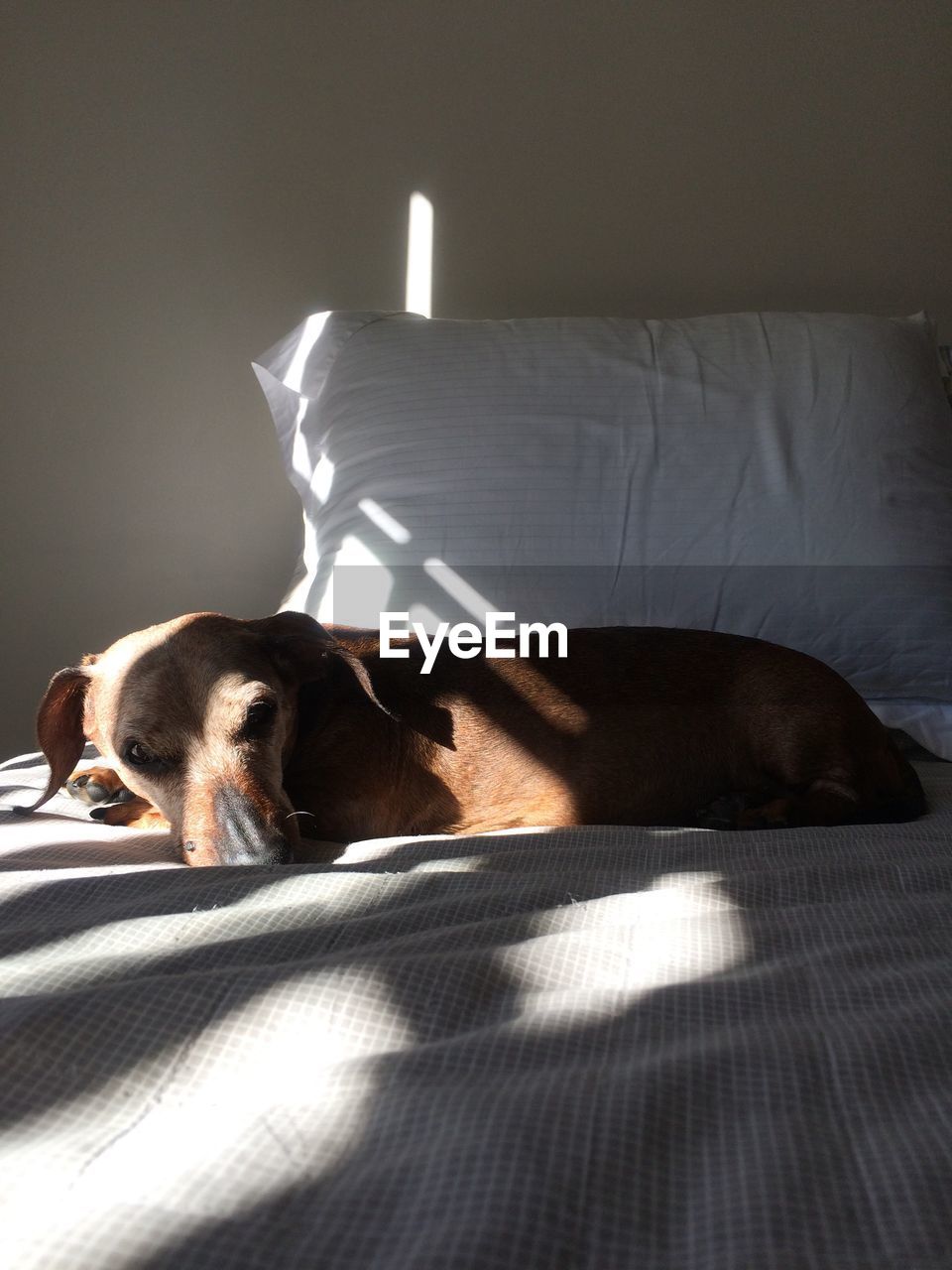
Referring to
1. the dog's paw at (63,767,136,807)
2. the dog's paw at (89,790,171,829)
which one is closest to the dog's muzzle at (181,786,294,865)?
the dog's paw at (89,790,171,829)

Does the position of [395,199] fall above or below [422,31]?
below

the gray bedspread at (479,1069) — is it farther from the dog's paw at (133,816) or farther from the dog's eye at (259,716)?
the dog's paw at (133,816)

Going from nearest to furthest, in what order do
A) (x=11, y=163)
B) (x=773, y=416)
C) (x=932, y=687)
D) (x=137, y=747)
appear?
(x=137, y=747)
(x=932, y=687)
(x=773, y=416)
(x=11, y=163)

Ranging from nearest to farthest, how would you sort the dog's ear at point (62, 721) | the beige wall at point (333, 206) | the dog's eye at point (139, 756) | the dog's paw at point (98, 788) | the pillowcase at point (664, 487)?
the dog's eye at point (139, 756)
the dog's ear at point (62, 721)
the dog's paw at point (98, 788)
the pillowcase at point (664, 487)
the beige wall at point (333, 206)

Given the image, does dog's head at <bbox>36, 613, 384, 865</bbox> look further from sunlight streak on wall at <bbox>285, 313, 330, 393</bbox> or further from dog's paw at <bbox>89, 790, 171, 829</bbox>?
sunlight streak on wall at <bbox>285, 313, 330, 393</bbox>

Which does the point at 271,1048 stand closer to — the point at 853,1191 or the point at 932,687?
the point at 853,1191

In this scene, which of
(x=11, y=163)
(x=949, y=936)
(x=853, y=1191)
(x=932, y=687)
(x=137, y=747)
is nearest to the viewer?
(x=853, y=1191)

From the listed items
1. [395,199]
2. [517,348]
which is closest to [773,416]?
[517,348]

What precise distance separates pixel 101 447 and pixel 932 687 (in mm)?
1956

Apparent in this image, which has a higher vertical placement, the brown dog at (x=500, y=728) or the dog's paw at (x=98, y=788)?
the brown dog at (x=500, y=728)

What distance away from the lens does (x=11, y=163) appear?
2498mm

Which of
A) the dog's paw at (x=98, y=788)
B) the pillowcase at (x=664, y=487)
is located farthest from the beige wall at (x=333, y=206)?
the dog's paw at (x=98, y=788)


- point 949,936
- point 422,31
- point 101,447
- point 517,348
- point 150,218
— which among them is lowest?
point 949,936

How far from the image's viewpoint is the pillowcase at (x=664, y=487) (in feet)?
6.01
